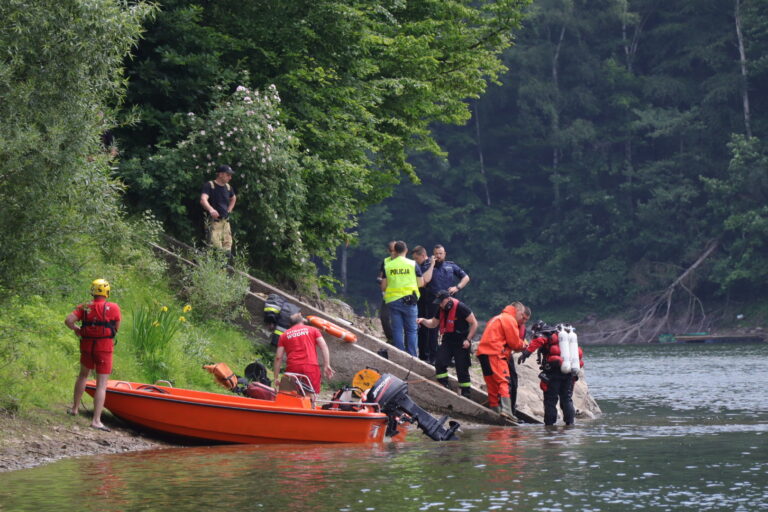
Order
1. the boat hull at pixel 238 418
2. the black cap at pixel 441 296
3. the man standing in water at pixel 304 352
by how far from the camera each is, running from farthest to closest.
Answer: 1. the black cap at pixel 441 296
2. the man standing in water at pixel 304 352
3. the boat hull at pixel 238 418

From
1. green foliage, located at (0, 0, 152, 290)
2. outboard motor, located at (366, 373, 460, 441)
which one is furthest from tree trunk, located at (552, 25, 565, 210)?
green foliage, located at (0, 0, 152, 290)

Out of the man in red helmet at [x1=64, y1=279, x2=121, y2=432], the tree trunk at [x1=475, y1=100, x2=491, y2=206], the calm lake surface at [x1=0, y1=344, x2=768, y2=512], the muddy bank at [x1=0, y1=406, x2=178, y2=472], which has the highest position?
the tree trunk at [x1=475, y1=100, x2=491, y2=206]

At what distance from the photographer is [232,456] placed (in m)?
13.7

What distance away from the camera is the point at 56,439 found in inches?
533

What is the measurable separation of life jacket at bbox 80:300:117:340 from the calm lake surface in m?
1.41

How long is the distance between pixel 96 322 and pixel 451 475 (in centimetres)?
456

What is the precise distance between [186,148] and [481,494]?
1119cm

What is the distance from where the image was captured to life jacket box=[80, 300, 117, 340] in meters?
13.9

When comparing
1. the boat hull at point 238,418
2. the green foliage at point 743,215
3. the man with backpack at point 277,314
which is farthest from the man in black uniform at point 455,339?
the green foliage at point 743,215

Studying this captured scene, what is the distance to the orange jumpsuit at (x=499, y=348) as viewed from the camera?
17.8m

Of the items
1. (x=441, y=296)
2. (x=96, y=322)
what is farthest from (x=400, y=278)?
(x=96, y=322)

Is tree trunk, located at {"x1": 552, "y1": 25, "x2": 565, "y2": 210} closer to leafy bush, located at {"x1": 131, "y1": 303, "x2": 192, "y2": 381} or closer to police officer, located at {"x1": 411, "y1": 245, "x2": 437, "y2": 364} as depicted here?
police officer, located at {"x1": 411, "y1": 245, "x2": 437, "y2": 364}

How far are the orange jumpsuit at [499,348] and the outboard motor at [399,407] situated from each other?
2424 mm

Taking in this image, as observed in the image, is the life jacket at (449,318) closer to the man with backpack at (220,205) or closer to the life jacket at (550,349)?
the life jacket at (550,349)
